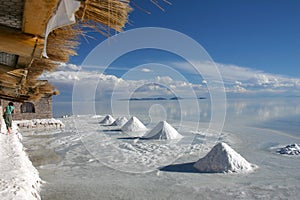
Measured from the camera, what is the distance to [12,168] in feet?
15.0

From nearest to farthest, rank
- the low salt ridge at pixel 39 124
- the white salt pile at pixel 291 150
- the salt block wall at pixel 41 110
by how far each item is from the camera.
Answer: the white salt pile at pixel 291 150 → the low salt ridge at pixel 39 124 → the salt block wall at pixel 41 110

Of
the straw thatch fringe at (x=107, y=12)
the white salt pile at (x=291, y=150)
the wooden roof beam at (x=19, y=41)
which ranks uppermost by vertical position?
the straw thatch fringe at (x=107, y=12)

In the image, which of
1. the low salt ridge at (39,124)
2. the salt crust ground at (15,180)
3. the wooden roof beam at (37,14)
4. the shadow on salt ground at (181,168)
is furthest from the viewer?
the low salt ridge at (39,124)

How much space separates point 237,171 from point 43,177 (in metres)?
4.43

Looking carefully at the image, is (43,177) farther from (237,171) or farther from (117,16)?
(117,16)

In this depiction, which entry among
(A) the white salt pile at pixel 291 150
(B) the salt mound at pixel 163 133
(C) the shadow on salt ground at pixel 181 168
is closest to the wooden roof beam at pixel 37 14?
(C) the shadow on salt ground at pixel 181 168

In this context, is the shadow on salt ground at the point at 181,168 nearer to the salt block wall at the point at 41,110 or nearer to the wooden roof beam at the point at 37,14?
the wooden roof beam at the point at 37,14

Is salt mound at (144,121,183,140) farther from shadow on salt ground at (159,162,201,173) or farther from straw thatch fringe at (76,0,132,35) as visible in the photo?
straw thatch fringe at (76,0,132,35)

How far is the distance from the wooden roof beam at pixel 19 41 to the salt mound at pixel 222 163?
5.23m

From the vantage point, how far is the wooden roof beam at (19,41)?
129 cm

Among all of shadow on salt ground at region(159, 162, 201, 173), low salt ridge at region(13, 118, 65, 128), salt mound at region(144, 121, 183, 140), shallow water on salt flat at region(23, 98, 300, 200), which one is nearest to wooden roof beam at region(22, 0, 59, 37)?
shallow water on salt flat at region(23, 98, 300, 200)

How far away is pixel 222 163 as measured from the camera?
19.0ft

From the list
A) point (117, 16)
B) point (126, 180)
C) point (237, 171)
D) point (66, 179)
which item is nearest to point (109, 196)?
point (126, 180)

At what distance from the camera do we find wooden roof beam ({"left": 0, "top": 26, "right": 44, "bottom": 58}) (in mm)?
1291
